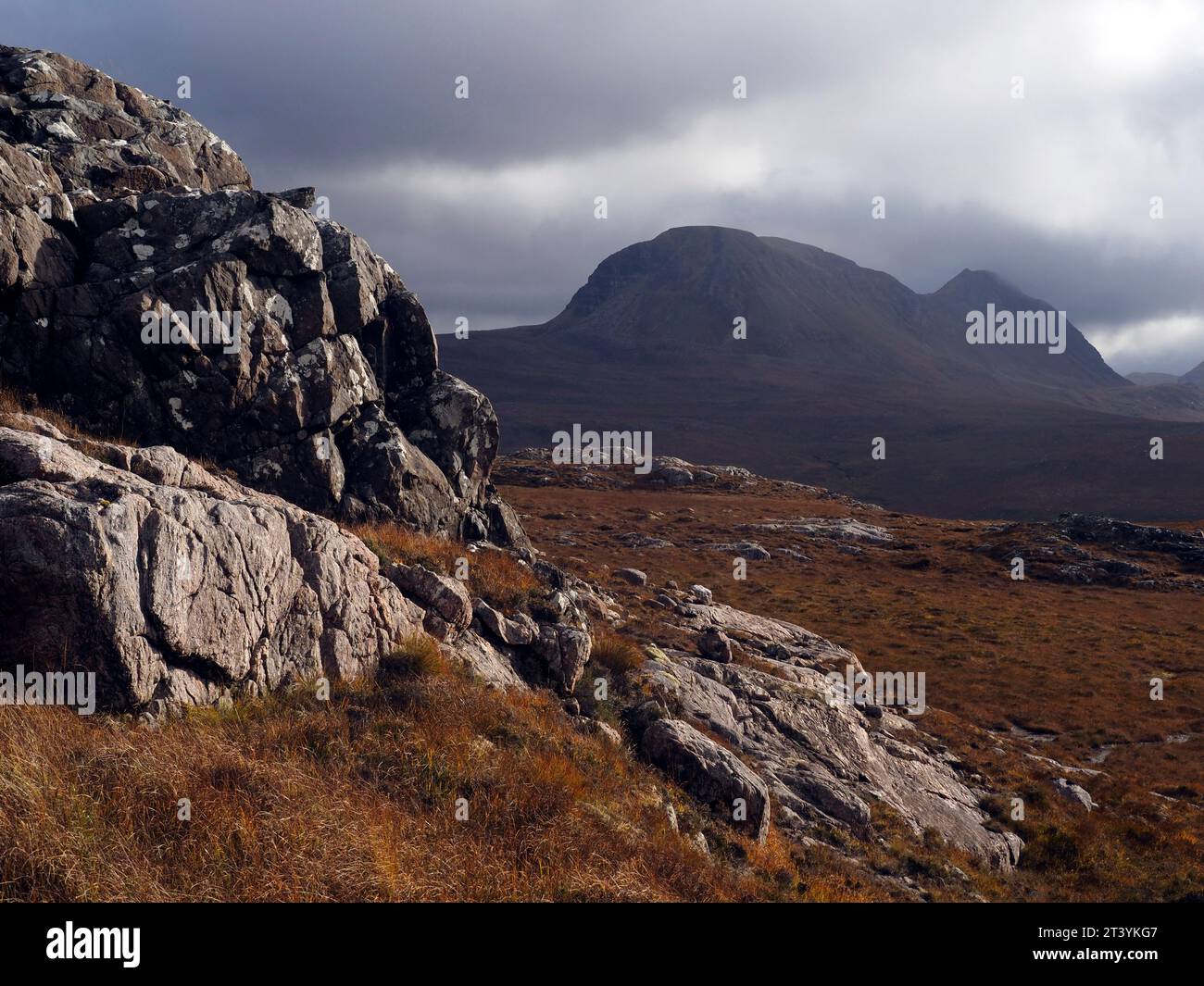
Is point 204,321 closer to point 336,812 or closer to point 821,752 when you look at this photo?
point 336,812

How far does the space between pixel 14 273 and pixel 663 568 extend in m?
32.1

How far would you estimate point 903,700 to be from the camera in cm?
2405

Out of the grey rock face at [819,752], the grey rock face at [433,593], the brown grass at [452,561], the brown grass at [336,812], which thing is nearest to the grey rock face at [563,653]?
the brown grass at [452,561]

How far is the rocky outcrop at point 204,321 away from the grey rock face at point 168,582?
4.76m

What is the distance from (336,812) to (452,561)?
872cm

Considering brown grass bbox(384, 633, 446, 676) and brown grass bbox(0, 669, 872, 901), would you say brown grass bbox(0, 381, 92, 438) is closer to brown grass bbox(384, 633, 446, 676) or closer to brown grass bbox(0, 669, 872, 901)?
brown grass bbox(384, 633, 446, 676)

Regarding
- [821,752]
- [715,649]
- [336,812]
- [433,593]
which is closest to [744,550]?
[715,649]

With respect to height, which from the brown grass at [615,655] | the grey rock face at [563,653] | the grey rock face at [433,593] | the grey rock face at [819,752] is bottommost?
the grey rock face at [819,752]

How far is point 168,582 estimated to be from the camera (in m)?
8.24

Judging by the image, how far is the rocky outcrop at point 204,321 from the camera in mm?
14836

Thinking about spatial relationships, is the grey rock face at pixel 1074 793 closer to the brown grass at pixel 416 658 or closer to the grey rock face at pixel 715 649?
the grey rock face at pixel 715 649

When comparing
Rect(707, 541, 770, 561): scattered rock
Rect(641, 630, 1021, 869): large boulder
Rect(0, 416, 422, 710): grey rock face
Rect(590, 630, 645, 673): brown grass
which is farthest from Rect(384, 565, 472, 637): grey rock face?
Rect(707, 541, 770, 561): scattered rock

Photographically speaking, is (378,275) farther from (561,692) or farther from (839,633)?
(839,633)
